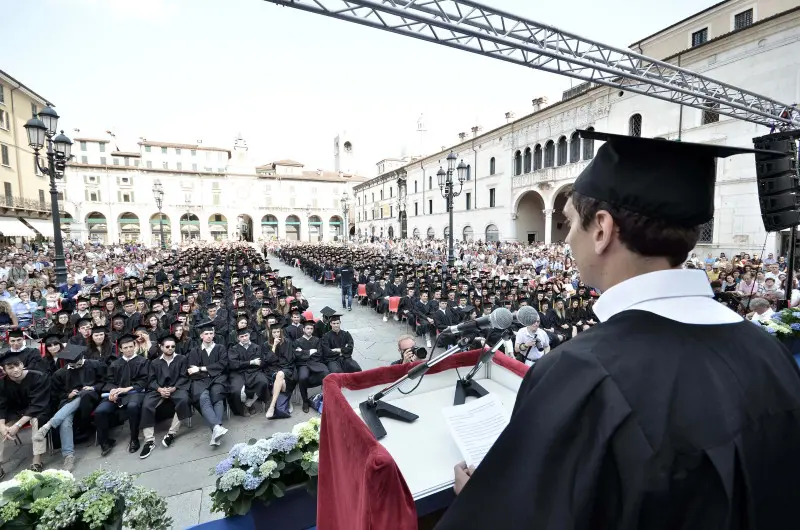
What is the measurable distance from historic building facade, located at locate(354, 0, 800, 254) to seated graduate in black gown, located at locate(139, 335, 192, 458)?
51.2 ft

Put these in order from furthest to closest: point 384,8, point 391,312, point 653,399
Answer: point 391,312, point 384,8, point 653,399

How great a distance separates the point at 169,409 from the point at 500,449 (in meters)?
6.05

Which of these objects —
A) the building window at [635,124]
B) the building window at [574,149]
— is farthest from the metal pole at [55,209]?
the building window at [574,149]

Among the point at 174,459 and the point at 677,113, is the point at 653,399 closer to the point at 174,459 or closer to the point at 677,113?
the point at 174,459

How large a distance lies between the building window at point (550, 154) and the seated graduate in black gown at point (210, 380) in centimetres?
2845

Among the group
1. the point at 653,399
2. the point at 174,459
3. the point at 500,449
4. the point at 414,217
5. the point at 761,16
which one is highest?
the point at 761,16

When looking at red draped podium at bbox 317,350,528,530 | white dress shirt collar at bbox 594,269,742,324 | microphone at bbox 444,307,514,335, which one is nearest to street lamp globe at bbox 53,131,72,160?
red draped podium at bbox 317,350,528,530

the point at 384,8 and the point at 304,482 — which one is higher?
the point at 384,8

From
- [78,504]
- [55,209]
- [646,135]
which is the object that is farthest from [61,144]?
[646,135]

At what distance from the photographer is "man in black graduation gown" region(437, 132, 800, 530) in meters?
0.79

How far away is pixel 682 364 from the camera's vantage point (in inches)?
33.2

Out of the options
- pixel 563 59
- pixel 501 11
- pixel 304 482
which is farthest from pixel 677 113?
pixel 304 482

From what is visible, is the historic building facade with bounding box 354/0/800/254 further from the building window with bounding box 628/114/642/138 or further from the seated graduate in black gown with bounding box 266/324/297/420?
the seated graduate in black gown with bounding box 266/324/297/420

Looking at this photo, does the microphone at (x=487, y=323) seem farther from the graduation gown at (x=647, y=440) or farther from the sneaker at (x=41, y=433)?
the sneaker at (x=41, y=433)
